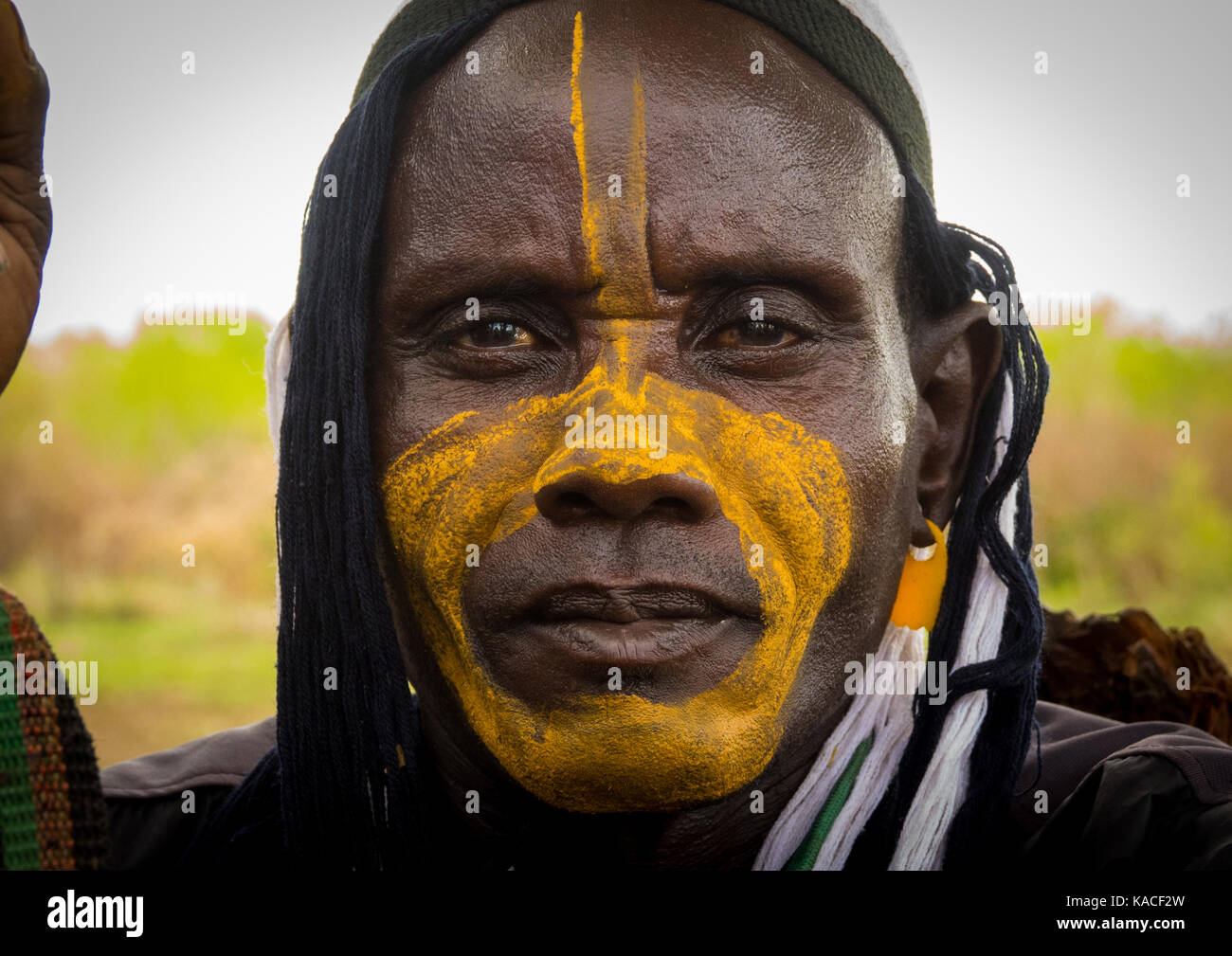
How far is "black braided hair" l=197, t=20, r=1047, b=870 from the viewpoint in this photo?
225 cm

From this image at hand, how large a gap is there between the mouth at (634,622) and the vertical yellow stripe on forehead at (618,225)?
0.48m

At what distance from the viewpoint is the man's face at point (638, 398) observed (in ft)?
6.52

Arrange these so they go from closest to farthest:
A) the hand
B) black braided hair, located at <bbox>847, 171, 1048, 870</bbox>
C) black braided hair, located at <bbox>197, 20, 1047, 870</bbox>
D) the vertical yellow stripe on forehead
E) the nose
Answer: the hand
the nose
the vertical yellow stripe on forehead
black braided hair, located at <bbox>197, 20, 1047, 870</bbox>
black braided hair, located at <bbox>847, 171, 1048, 870</bbox>

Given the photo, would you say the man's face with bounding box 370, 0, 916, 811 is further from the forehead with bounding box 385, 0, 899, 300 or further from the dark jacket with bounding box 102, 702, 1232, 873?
the dark jacket with bounding box 102, 702, 1232, 873

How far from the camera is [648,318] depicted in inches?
83.4

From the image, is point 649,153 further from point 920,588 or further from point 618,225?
point 920,588

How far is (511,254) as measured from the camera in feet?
7.01

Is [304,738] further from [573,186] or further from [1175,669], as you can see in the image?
[1175,669]

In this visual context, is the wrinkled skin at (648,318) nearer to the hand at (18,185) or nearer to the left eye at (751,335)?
the left eye at (751,335)

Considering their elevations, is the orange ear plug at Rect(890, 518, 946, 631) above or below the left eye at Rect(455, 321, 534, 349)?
below

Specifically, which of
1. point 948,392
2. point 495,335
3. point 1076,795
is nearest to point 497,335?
point 495,335

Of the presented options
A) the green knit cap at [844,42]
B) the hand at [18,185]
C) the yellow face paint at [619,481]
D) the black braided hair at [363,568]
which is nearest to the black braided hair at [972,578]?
the black braided hair at [363,568]

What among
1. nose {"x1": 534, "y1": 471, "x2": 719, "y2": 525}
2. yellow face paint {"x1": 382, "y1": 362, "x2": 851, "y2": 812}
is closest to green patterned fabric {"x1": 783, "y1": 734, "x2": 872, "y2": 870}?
yellow face paint {"x1": 382, "y1": 362, "x2": 851, "y2": 812}
